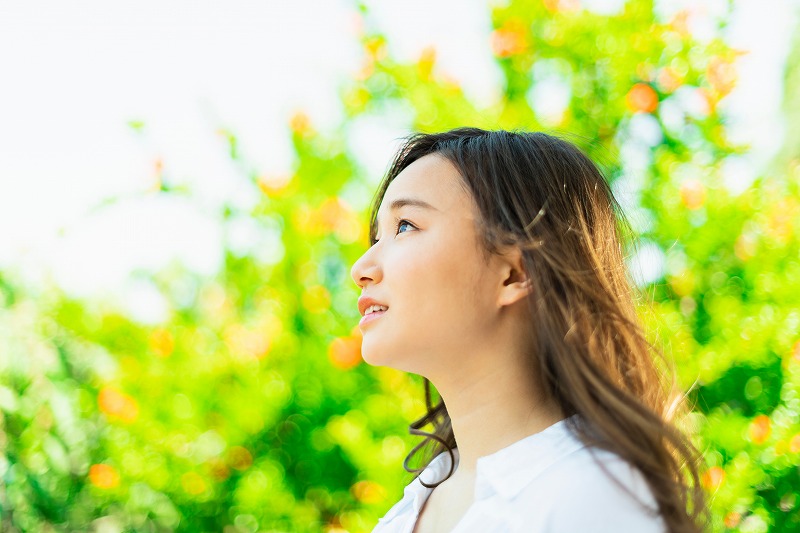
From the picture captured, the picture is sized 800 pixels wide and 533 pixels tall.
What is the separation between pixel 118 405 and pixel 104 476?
0.27 metres

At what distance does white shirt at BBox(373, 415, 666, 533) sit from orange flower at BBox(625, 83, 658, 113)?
1.68m

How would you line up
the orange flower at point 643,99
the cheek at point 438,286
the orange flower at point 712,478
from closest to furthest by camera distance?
the cheek at point 438,286 < the orange flower at point 712,478 < the orange flower at point 643,99

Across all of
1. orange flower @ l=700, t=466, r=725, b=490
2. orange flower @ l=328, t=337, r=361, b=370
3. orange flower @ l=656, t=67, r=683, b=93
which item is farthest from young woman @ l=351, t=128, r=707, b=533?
orange flower @ l=656, t=67, r=683, b=93

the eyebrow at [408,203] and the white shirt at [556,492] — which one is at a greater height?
the eyebrow at [408,203]

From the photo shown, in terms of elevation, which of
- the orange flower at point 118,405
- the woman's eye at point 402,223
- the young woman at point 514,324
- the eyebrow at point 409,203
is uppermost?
the eyebrow at point 409,203

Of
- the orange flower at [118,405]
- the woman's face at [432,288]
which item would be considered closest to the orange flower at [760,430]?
the woman's face at [432,288]

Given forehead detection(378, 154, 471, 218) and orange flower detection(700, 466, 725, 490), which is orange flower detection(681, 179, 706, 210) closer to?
orange flower detection(700, 466, 725, 490)

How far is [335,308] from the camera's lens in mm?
2873

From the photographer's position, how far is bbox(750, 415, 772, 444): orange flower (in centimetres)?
217

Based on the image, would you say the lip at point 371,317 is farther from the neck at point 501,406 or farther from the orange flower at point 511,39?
the orange flower at point 511,39

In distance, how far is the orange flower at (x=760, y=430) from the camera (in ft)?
7.13

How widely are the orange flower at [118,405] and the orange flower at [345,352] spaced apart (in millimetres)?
744

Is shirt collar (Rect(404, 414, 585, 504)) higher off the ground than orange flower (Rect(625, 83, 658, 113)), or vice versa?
orange flower (Rect(625, 83, 658, 113))

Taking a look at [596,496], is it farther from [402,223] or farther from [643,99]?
[643,99]
